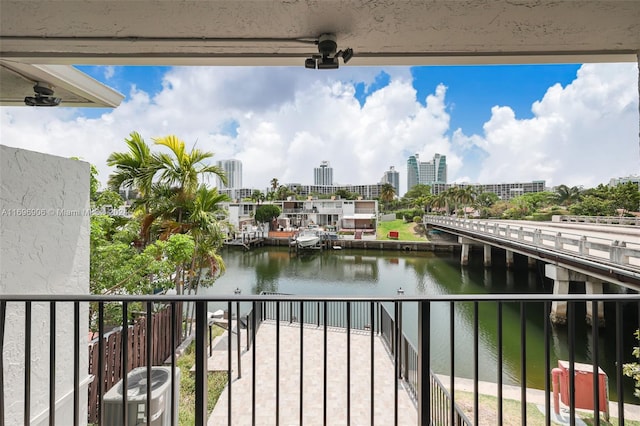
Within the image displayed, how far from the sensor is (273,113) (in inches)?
424

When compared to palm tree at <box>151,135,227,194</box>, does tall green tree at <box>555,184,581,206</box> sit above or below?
above

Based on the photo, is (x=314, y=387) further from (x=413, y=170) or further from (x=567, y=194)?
(x=413, y=170)

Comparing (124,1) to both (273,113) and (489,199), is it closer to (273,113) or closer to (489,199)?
(273,113)

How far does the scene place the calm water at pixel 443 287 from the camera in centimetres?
594

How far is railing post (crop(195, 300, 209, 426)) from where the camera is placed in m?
1.17

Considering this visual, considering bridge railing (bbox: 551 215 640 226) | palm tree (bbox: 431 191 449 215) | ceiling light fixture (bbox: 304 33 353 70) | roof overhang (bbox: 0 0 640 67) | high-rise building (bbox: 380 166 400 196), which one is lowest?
bridge railing (bbox: 551 215 640 226)

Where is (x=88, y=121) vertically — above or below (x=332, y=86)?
below

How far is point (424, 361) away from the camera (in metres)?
1.24

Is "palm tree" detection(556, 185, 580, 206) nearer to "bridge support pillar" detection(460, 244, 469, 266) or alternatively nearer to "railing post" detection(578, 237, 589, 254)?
"bridge support pillar" detection(460, 244, 469, 266)

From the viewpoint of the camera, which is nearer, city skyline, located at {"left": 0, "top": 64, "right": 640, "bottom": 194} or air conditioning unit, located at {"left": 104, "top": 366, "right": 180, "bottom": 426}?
air conditioning unit, located at {"left": 104, "top": 366, "right": 180, "bottom": 426}

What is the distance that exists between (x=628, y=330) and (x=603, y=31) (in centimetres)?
930

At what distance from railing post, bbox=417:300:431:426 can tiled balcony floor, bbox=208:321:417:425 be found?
203 centimetres

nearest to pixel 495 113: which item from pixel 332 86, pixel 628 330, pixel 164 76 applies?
pixel 628 330

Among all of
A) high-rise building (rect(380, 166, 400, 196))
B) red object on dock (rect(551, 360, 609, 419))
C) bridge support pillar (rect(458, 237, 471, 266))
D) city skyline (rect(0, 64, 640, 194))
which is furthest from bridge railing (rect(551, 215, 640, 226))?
high-rise building (rect(380, 166, 400, 196))
